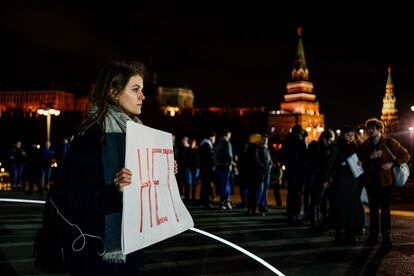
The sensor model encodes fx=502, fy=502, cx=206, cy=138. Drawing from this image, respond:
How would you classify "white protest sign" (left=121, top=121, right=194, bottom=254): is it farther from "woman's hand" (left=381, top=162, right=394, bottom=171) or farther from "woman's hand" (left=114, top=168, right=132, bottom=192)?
"woman's hand" (left=381, top=162, right=394, bottom=171)

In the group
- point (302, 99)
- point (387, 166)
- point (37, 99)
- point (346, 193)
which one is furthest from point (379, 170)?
point (302, 99)

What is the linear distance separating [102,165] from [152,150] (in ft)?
1.47

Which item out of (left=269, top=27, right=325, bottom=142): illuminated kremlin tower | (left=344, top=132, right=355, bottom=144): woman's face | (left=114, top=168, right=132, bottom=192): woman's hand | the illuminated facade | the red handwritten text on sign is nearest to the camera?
(left=114, top=168, right=132, bottom=192): woman's hand

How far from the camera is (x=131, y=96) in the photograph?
2912mm

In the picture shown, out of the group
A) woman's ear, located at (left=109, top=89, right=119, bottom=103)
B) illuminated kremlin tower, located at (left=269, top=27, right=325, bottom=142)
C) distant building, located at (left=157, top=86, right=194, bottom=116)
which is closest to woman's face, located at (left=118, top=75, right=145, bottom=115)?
woman's ear, located at (left=109, top=89, right=119, bottom=103)

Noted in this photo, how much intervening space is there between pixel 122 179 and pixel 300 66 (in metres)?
192

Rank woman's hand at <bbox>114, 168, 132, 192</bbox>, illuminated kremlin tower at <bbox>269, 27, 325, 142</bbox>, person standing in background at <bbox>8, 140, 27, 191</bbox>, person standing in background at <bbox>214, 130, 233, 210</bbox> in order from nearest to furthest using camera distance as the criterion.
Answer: woman's hand at <bbox>114, 168, 132, 192</bbox> < person standing in background at <bbox>214, 130, 233, 210</bbox> < person standing in background at <bbox>8, 140, 27, 191</bbox> < illuminated kremlin tower at <bbox>269, 27, 325, 142</bbox>

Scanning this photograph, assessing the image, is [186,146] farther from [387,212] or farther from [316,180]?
[387,212]

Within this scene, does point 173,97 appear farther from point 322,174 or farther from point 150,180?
point 150,180

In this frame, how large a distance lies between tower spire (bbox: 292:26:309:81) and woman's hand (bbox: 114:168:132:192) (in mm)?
191817

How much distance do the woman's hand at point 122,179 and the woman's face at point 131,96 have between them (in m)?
0.46

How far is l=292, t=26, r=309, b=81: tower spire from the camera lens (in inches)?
7490

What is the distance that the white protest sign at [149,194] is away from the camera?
→ 8.66 feet

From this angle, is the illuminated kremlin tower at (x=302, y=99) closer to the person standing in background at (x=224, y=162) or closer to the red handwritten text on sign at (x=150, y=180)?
the person standing in background at (x=224, y=162)
